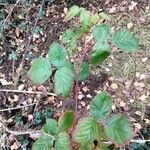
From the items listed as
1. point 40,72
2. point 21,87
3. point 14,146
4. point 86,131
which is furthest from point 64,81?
point 21,87

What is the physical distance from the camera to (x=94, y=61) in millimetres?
1239

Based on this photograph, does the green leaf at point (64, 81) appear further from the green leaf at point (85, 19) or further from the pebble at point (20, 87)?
the pebble at point (20, 87)

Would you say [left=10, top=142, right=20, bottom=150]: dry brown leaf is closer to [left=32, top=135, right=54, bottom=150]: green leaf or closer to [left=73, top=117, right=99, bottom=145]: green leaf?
[left=32, top=135, right=54, bottom=150]: green leaf

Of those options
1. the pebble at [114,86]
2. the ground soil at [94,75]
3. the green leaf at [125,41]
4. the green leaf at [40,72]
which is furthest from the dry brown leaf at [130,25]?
the green leaf at [40,72]

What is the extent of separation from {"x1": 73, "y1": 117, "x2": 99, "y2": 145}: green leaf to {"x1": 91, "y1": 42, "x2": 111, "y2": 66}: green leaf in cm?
23

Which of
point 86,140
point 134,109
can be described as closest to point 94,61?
point 86,140

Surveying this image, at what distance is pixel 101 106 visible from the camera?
1145 millimetres

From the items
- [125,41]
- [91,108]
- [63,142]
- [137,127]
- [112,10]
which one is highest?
[112,10]

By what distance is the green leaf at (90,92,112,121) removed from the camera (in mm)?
1133

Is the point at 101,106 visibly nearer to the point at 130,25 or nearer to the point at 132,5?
the point at 130,25

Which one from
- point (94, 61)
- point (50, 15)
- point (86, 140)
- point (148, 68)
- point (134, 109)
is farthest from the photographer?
point (50, 15)

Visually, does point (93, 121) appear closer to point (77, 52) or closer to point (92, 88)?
point (92, 88)

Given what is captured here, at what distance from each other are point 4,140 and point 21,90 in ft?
1.21

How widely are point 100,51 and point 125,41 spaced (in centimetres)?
9
